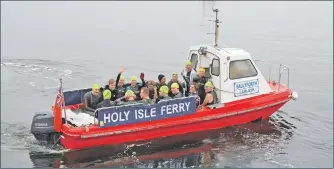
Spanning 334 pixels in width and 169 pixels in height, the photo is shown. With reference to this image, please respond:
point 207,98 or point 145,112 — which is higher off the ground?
point 207,98

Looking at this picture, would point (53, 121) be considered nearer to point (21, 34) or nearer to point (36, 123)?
point (36, 123)

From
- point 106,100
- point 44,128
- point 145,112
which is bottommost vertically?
point 44,128

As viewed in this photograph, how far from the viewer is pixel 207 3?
168ft

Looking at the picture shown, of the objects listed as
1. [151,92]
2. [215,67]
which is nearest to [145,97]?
[151,92]

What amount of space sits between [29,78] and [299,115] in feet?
34.9

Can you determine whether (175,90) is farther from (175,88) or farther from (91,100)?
(91,100)

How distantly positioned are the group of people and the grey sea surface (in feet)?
3.73

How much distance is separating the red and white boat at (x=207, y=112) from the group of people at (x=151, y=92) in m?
0.35

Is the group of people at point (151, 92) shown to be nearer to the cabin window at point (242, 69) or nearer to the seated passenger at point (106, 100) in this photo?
the seated passenger at point (106, 100)

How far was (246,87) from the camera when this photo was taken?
13109mm

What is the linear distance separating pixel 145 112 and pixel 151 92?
1319mm

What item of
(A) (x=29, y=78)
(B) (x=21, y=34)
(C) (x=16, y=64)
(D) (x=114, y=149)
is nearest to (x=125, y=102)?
(D) (x=114, y=149)

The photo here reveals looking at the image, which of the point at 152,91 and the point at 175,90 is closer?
the point at 175,90

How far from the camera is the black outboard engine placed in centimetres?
1086
